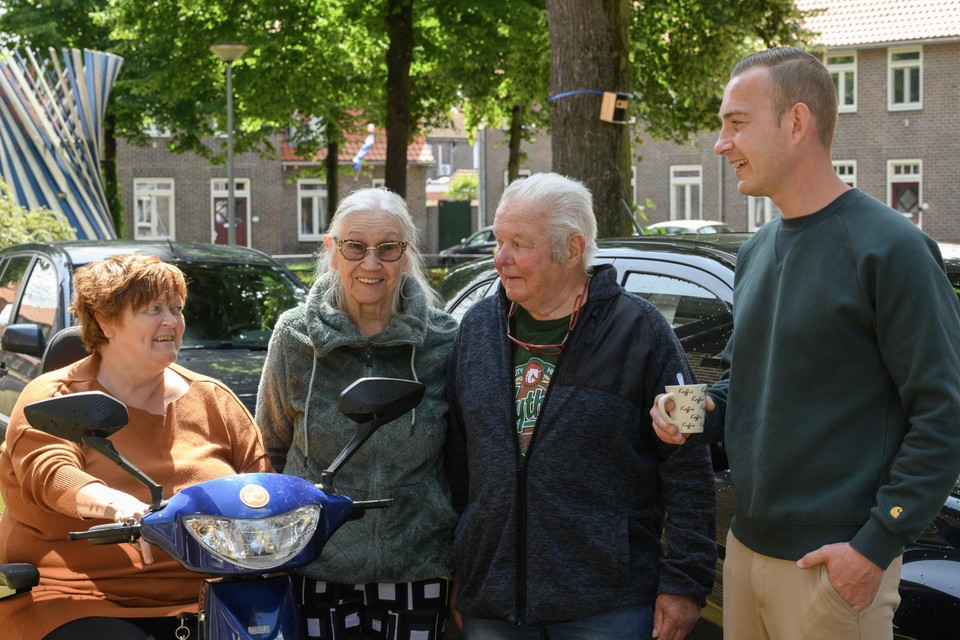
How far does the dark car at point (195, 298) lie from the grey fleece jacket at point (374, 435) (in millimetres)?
3224

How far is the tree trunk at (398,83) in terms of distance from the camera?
61.8 feet

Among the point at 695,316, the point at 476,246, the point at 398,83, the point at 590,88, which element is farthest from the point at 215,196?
the point at 695,316

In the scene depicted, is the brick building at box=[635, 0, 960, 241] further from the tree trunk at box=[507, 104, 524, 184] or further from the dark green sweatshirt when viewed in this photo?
the dark green sweatshirt

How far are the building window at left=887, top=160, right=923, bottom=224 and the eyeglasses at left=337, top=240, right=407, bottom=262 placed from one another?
34.8 meters

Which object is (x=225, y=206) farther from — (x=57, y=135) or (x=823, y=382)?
(x=823, y=382)

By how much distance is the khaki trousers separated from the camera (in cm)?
252

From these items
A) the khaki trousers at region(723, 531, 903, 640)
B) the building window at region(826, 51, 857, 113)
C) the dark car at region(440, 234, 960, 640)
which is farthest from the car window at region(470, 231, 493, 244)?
the khaki trousers at region(723, 531, 903, 640)

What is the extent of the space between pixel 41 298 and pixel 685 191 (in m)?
36.0

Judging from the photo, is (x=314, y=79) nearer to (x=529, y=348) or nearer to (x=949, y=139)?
(x=529, y=348)

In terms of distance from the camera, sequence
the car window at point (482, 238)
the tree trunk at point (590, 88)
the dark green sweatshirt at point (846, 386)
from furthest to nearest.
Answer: the car window at point (482, 238), the tree trunk at point (590, 88), the dark green sweatshirt at point (846, 386)

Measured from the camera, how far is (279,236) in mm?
44531

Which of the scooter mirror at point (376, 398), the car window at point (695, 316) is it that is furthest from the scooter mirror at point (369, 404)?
the car window at point (695, 316)

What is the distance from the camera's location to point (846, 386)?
8.25 ft

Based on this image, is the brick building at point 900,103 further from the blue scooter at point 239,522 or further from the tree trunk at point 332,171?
the blue scooter at point 239,522
